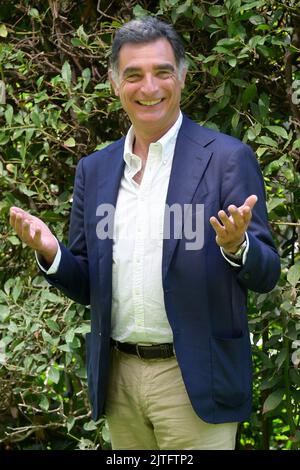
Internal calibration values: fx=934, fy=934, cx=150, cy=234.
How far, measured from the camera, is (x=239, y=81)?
3.21m

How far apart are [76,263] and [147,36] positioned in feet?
2.27

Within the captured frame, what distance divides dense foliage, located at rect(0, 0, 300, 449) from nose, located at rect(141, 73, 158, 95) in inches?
21.6

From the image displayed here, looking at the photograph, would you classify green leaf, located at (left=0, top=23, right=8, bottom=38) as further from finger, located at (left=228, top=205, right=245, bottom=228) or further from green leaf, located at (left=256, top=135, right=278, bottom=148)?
finger, located at (left=228, top=205, right=245, bottom=228)

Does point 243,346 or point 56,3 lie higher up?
point 56,3

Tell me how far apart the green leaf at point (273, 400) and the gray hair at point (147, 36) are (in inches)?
46.6

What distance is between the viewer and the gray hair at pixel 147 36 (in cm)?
265

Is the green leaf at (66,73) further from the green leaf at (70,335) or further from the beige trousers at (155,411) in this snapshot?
the beige trousers at (155,411)

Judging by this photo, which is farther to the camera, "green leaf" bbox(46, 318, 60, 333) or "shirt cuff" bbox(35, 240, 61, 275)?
"green leaf" bbox(46, 318, 60, 333)

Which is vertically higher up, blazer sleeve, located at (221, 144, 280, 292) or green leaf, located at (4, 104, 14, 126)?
green leaf, located at (4, 104, 14, 126)

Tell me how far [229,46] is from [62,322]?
118 centimetres

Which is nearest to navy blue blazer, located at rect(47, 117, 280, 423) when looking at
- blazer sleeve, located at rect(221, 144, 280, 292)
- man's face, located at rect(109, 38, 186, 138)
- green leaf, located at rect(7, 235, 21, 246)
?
blazer sleeve, located at rect(221, 144, 280, 292)

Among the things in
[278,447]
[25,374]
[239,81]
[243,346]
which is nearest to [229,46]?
[239,81]

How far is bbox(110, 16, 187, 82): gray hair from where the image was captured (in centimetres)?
265

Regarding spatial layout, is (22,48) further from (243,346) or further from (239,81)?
(243,346)
